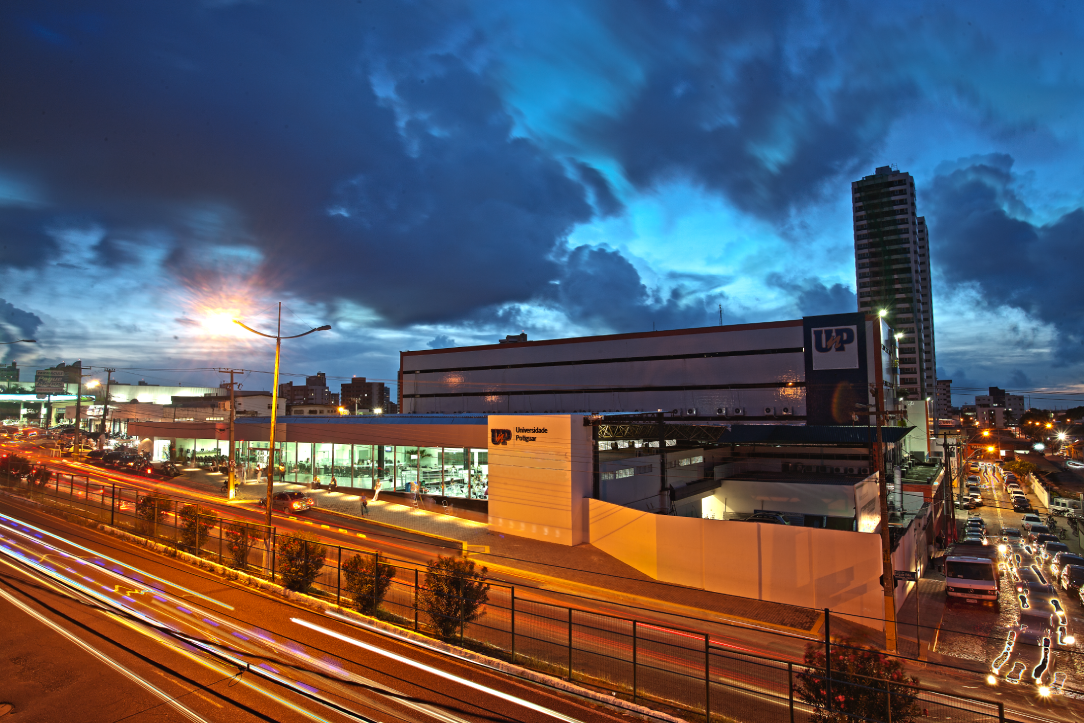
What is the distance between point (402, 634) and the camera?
1449 cm

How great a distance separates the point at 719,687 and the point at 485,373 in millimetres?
48920

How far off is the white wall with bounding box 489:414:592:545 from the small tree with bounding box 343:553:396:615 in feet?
40.0

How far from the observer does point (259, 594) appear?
1783 cm

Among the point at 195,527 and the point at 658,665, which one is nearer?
the point at 658,665

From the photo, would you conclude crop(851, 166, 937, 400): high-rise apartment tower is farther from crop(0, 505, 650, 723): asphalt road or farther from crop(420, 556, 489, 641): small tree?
crop(0, 505, 650, 723): asphalt road

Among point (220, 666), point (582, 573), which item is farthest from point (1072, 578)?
point (220, 666)

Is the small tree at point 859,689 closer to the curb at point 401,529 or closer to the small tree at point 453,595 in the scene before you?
the small tree at point 453,595

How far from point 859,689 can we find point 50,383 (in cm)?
8996

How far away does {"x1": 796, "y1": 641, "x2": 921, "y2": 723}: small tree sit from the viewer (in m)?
8.95

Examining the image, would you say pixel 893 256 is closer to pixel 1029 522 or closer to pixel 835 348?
pixel 1029 522

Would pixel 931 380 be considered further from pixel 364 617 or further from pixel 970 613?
pixel 364 617

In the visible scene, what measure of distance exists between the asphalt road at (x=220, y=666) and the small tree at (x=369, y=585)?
77cm

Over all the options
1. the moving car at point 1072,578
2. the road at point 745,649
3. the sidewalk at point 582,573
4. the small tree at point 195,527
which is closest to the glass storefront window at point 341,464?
the sidewalk at point 582,573

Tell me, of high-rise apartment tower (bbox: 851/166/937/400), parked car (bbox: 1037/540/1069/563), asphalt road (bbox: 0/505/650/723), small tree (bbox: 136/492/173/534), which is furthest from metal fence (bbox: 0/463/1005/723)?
high-rise apartment tower (bbox: 851/166/937/400)
